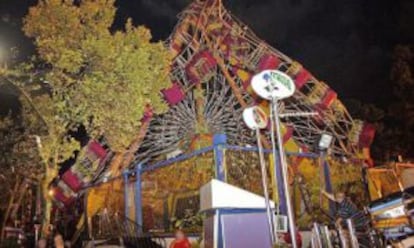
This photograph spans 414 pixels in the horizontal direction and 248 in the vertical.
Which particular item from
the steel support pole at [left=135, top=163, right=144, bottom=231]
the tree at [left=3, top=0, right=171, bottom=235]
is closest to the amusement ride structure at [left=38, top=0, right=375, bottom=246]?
the steel support pole at [left=135, top=163, right=144, bottom=231]

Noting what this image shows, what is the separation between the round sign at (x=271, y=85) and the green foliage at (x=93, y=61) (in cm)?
872

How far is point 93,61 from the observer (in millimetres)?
13492

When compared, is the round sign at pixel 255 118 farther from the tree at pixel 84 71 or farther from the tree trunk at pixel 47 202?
the tree trunk at pixel 47 202

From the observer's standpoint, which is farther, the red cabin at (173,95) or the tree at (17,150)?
the red cabin at (173,95)

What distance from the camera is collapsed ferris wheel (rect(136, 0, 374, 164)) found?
58.5 feet

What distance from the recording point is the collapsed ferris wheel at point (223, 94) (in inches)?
702

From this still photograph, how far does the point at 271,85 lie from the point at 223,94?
13.6m

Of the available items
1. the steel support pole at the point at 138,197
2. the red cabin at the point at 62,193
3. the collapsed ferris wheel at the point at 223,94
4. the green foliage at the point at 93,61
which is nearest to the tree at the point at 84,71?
the green foliage at the point at 93,61

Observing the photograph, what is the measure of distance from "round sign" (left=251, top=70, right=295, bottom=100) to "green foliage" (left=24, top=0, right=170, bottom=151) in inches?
343

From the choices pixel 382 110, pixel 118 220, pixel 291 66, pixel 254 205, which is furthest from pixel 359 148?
pixel 382 110

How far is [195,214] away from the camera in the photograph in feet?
45.1

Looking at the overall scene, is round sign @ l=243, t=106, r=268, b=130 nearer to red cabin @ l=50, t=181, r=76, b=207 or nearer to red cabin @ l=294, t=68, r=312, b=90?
red cabin @ l=294, t=68, r=312, b=90

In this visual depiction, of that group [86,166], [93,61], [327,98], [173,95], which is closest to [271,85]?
[93,61]

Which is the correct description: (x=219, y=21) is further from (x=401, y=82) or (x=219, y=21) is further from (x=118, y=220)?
(x=401, y=82)
